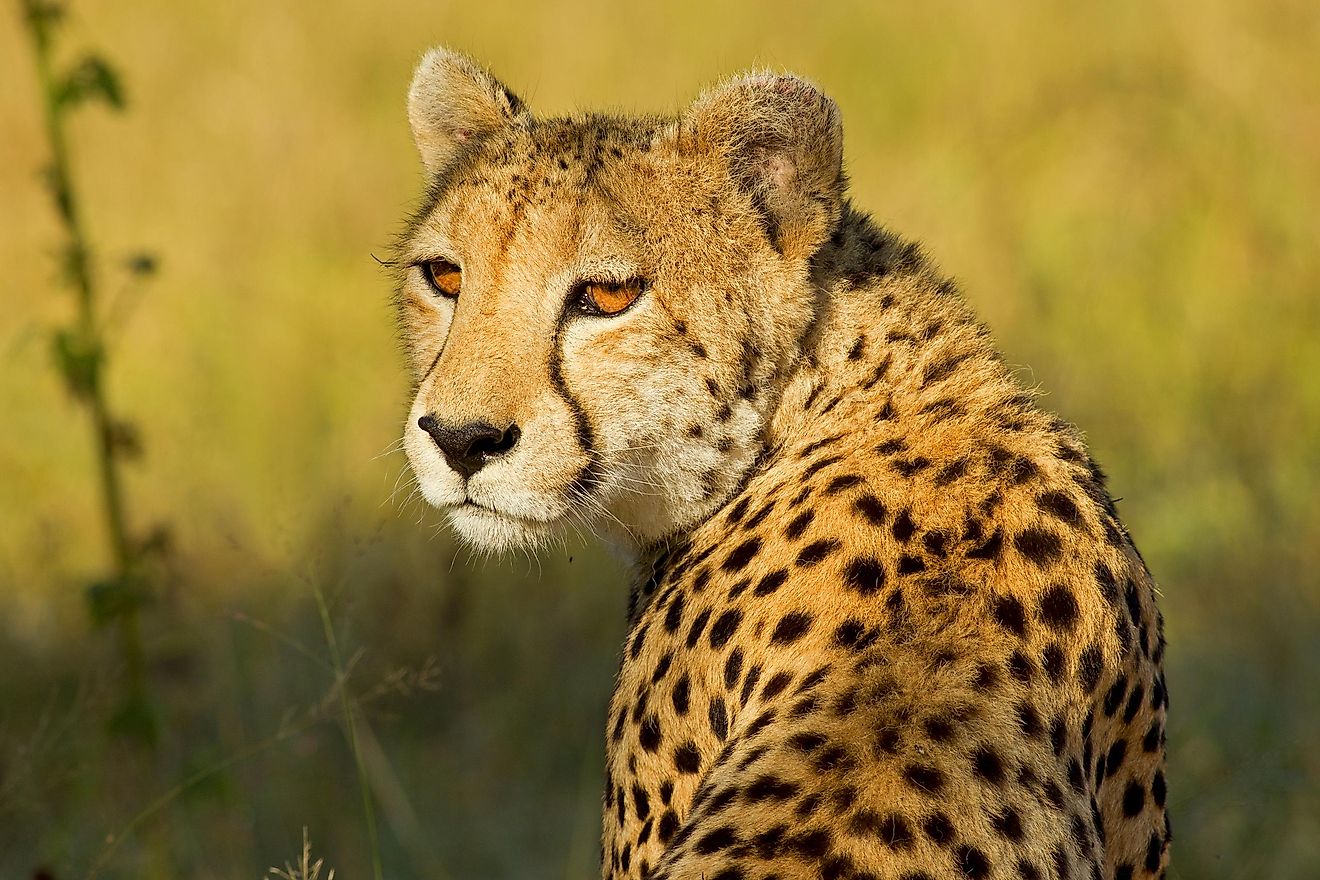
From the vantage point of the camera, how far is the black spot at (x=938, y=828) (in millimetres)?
2012

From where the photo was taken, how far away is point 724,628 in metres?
2.45

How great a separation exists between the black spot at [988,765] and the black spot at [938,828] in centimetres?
9

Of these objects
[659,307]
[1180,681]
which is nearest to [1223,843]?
[1180,681]

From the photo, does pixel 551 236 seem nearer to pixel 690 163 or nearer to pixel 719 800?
pixel 690 163

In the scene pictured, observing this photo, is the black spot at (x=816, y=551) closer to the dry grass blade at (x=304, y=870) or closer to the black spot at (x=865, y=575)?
the black spot at (x=865, y=575)

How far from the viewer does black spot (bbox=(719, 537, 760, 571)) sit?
2.56 m

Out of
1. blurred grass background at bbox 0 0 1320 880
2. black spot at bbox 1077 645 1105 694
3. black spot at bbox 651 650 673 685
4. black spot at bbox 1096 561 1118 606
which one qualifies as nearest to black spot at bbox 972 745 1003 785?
black spot at bbox 1077 645 1105 694

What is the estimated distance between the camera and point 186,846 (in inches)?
167

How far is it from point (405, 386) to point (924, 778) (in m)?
3.94

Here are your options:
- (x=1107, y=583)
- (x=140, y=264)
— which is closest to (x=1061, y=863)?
(x=1107, y=583)

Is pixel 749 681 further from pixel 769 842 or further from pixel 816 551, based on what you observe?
pixel 769 842

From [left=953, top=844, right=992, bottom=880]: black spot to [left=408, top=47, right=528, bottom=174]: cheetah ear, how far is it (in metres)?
1.74

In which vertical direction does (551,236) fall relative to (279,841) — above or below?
above

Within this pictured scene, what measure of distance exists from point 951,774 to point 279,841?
2.67m
